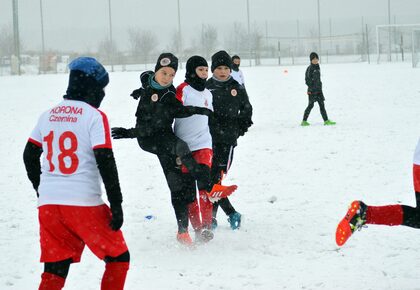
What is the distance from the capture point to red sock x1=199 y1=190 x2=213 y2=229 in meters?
6.15

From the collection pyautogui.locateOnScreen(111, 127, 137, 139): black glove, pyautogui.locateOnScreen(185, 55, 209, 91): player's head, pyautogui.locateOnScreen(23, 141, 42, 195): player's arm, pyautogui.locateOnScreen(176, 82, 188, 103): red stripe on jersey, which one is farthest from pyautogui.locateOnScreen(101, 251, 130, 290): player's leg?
pyautogui.locateOnScreen(185, 55, 209, 91): player's head

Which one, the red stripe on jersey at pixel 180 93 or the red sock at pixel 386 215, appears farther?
the red stripe on jersey at pixel 180 93

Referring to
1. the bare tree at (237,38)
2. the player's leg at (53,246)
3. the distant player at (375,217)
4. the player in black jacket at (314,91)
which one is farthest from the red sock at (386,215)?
the bare tree at (237,38)

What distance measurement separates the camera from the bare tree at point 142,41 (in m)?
58.6

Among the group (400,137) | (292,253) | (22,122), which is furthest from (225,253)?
(22,122)

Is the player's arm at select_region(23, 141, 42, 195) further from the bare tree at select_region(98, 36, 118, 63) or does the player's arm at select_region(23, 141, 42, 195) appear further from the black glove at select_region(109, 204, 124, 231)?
the bare tree at select_region(98, 36, 118, 63)

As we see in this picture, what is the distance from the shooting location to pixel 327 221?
22.2 feet

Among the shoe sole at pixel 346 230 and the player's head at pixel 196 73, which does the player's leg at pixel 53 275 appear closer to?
the shoe sole at pixel 346 230

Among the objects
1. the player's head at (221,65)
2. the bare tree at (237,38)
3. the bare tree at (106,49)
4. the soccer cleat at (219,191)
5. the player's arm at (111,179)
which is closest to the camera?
the player's arm at (111,179)

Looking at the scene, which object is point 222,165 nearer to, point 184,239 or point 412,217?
point 184,239

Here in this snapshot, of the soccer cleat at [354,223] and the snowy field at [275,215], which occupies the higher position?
the soccer cleat at [354,223]

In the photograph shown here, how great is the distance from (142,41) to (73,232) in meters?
57.3

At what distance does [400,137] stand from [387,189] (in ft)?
15.8

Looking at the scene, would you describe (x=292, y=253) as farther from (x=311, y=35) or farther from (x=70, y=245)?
(x=311, y=35)
